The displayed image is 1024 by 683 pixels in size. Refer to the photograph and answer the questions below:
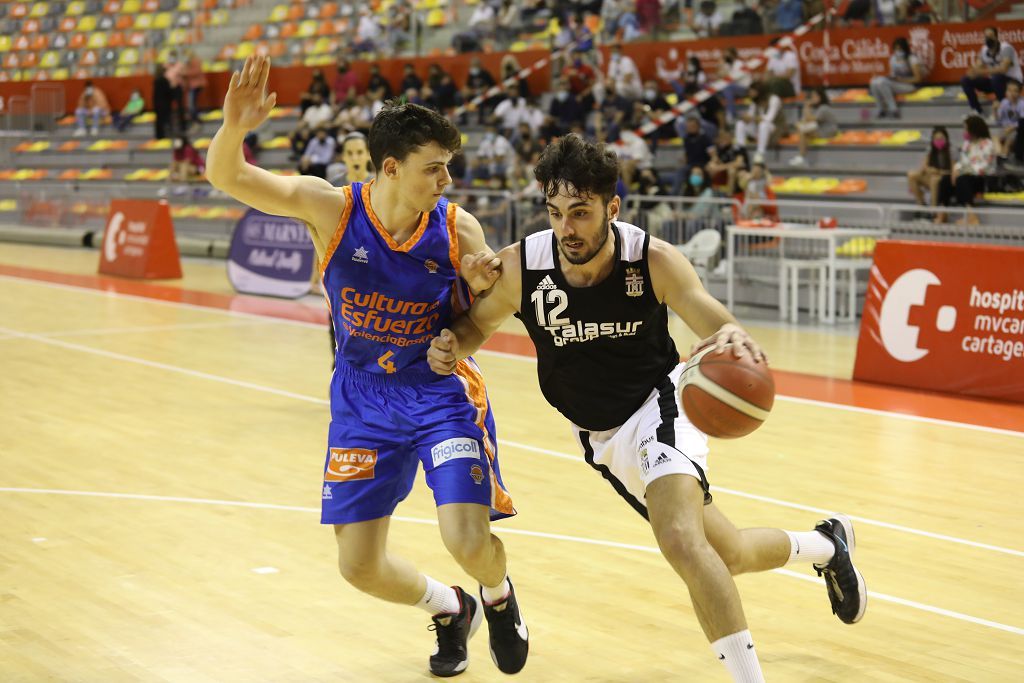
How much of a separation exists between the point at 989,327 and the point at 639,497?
6723 mm

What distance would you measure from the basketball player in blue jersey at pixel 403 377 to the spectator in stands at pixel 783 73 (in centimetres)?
1495

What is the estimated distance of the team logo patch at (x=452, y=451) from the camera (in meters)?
4.58

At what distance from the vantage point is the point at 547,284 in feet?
14.9

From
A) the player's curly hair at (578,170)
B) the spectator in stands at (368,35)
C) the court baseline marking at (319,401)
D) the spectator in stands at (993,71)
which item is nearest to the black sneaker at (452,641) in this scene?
the player's curly hair at (578,170)

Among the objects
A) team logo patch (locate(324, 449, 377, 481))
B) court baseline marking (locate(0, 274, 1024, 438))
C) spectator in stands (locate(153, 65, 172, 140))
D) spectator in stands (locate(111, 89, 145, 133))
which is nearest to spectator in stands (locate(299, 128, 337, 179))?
court baseline marking (locate(0, 274, 1024, 438))

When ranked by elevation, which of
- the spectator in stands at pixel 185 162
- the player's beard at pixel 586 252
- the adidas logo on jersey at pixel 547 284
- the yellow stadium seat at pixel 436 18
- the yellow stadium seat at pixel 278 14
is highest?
the yellow stadium seat at pixel 278 14

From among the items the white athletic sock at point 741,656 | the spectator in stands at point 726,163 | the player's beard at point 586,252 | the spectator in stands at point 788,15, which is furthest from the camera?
the spectator in stands at point 788,15

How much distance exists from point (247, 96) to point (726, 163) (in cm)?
1345

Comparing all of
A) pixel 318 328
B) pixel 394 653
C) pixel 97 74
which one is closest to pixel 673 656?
pixel 394 653

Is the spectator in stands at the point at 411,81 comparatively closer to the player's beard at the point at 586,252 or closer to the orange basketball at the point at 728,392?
the player's beard at the point at 586,252

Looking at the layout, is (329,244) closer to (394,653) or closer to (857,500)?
(394,653)

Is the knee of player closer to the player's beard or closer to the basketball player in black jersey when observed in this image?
the basketball player in black jersey

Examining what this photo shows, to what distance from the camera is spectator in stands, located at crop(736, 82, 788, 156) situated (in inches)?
731

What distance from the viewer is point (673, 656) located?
496 cm
